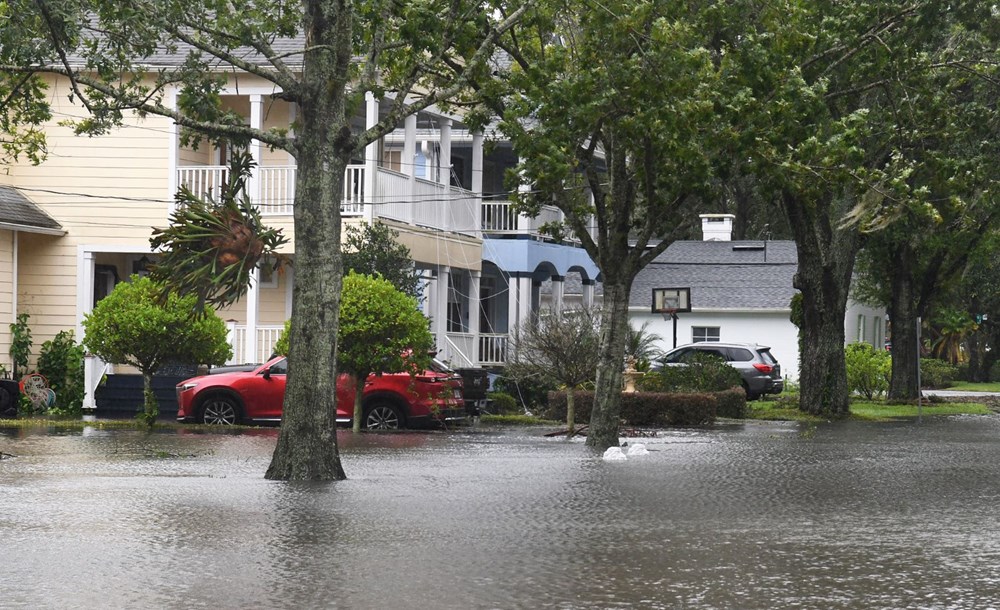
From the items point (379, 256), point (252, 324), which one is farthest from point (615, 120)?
point (252, 324)

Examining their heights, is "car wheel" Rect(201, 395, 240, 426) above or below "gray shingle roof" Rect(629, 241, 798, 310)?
below

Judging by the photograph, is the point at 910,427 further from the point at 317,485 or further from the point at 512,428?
the point at 317,485

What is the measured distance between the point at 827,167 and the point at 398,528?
10.1m

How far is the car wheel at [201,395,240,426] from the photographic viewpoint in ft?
81.8

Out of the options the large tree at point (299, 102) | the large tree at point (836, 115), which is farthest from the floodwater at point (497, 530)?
the large tree at point (836, 115)

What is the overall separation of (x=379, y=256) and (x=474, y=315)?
7.11m

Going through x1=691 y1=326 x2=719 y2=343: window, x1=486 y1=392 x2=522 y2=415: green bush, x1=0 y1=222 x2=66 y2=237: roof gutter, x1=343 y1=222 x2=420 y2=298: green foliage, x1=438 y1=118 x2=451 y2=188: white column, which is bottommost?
x1=486 y1=392 x2=522 y2=415: green bush

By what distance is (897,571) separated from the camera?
9633mm

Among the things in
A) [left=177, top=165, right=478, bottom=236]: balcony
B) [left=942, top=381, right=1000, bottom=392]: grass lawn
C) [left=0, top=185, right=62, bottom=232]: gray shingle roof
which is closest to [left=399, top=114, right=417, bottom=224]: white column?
[left=177, top=165, right=478, bottom=236]: balcony

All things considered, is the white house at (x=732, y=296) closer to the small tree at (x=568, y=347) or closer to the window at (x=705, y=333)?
the window at (x=705, y=333)

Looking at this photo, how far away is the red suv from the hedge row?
11.7ft

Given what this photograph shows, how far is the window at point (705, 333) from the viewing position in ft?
165

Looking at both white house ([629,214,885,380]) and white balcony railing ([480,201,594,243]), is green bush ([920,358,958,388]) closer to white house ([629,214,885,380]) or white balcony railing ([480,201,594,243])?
white house ([629,214,885,380])

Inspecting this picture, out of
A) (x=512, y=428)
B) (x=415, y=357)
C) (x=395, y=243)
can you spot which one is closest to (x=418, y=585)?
(x=415, y=357)
